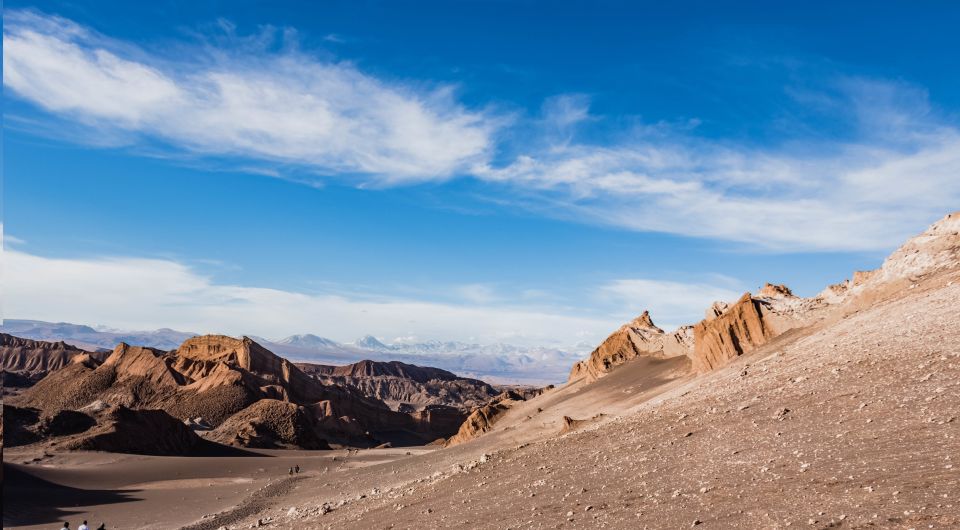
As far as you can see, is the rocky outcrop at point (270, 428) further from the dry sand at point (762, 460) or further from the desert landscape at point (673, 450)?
the dry sand at point (762, 460)

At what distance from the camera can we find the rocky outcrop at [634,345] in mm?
48188

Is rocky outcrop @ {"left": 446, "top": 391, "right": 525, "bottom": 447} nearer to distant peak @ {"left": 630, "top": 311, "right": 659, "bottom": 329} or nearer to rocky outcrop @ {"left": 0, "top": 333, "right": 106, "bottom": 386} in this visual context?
distant peak @ {"left": 630, "top": 311, "right": 659, "bottom": 329}

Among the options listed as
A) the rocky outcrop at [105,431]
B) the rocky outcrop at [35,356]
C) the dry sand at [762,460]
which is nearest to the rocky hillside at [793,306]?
the dry sand at [762,460]

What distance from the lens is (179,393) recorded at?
80562 millimetres

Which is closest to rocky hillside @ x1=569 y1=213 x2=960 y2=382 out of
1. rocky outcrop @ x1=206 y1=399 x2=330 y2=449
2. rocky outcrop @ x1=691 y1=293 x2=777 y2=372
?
rocky outcrop @ x1=691 y1=293 x2=777 y2=372

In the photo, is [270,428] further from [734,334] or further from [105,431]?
[734,334]

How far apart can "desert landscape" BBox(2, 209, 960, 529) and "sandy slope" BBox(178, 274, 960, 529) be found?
6 centimetres

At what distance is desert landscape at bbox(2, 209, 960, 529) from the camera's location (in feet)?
38.7

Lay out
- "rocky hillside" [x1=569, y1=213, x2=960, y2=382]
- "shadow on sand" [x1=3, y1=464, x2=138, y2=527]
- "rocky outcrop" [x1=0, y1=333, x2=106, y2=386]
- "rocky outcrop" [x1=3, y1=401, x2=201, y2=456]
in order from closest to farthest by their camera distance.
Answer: "rocky hillside" [x1=569, y1=213, x2=960, y2=382] < "shadow on sand" [x1=3, y1=464, x2=138, y2=527] < "rocky outcrop" [x1=3, y1=401, x2=201, y2=456] < "rocky outcrop" [x1=0, y1=333, x2=106, y2=386]

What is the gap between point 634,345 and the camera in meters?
56.5

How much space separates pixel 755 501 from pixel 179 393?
81.8m

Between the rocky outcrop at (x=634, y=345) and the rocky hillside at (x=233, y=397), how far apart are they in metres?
32.8

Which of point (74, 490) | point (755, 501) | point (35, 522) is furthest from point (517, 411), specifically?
point (755, 501)

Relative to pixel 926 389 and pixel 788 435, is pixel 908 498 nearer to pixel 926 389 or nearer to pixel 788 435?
pixel 788 435
